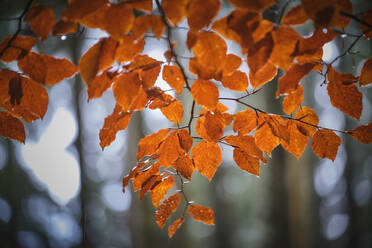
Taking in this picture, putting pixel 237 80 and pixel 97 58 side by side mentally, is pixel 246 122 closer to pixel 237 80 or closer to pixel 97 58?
pixel 237 80

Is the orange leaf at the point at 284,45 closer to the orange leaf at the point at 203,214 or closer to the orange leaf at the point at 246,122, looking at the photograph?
the orange leaf at the point at 246,122

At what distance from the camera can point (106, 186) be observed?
137 inches

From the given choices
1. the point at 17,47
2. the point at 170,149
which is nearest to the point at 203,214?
the point at 170,149

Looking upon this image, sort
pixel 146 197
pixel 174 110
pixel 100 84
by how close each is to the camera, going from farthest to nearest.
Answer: pixel 146 197, pixel 174 110, pixel 100 84

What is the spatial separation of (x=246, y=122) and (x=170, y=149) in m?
0.20

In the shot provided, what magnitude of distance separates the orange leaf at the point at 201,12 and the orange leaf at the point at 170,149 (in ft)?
0.84

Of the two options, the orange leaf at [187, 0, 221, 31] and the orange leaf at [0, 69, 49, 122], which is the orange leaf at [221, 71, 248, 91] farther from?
the orange leaf at [0, 69, 49, 122]

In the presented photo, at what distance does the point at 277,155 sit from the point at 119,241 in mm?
2954

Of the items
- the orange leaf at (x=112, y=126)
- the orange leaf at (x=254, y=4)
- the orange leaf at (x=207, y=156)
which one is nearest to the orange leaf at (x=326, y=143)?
the orange leaf at (x=207, y=156)

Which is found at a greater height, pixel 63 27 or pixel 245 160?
pixel 63 27

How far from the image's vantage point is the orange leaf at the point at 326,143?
1.64ft

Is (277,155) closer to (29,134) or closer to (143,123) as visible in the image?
(143,123)

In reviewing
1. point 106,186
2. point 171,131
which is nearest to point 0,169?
point 106,186

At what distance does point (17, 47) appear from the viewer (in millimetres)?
395
